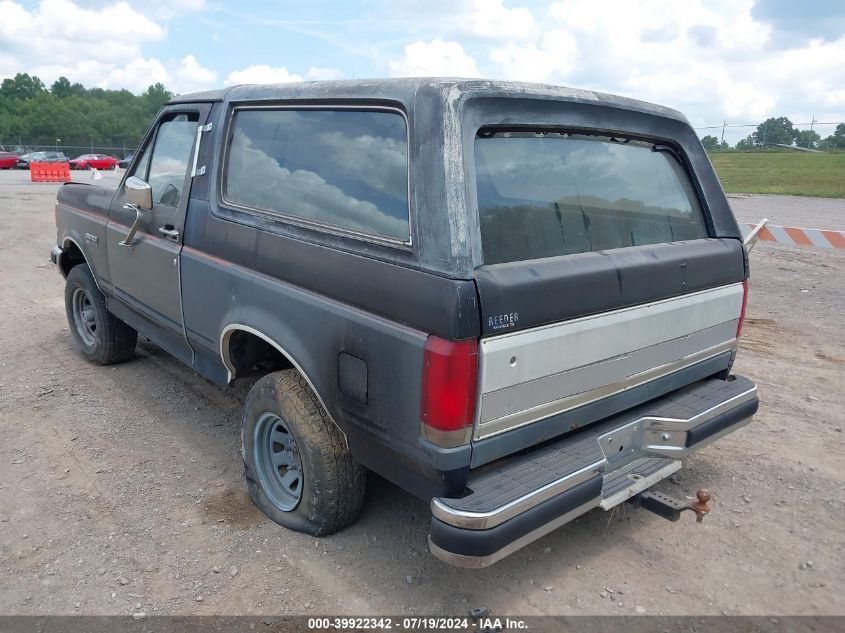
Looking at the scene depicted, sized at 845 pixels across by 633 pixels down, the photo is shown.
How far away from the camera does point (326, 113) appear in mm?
3033

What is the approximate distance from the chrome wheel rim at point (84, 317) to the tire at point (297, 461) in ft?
9.06

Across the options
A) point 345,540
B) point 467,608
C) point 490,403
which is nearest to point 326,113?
point 490,403

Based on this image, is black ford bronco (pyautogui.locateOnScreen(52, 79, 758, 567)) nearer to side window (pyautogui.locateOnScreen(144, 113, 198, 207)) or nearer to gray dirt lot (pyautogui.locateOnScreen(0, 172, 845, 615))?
side window (pyautogui.locateOnScreen(144, 113, 198, 207))

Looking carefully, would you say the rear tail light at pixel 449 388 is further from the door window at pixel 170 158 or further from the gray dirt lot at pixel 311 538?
the door window at pixel 170 158

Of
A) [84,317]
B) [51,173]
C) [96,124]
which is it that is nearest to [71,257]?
[84,317]

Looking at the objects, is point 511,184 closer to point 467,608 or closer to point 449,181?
point 449,181

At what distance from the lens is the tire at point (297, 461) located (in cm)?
299

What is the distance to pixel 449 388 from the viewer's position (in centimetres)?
229

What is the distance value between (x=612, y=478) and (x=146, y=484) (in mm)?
2512

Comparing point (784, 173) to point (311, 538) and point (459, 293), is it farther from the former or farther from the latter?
point (459, 293)

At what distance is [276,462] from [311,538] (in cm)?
42

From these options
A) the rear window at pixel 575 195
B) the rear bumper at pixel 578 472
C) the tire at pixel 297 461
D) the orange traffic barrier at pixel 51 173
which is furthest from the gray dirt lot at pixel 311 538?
the orange traffic barrier at pixel 51 173

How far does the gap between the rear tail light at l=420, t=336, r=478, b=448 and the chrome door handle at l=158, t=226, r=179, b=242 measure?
83.7 inches

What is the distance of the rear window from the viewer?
261cm
